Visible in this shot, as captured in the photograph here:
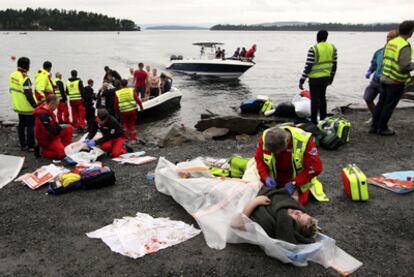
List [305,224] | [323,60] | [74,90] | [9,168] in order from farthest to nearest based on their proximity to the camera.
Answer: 1. [74,90]
2. [323,60]
3. [9,168]
4. [305,224]

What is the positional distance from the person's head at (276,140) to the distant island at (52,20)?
154286 millimetres

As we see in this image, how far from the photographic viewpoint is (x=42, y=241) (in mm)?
3922

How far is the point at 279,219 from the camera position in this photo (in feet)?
11.3

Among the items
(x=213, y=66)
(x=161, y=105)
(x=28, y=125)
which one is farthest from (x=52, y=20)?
(x=28, y=125)

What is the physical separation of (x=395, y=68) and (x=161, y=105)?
7952mm

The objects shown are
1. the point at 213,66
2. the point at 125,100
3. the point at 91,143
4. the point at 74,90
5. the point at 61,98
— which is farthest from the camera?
the point at 213,66

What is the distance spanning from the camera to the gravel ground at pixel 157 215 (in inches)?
134

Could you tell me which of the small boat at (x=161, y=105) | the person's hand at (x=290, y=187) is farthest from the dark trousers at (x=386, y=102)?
the small boat at (x=161, y=105)

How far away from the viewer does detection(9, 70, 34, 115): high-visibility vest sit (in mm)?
6902

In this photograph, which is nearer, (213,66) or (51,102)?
(51,102)

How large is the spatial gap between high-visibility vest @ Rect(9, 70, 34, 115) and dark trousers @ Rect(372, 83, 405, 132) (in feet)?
21.5

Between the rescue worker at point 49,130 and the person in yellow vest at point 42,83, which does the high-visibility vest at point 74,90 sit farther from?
the rescue worker at point 49,130

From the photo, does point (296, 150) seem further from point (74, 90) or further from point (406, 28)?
point (74, 90)

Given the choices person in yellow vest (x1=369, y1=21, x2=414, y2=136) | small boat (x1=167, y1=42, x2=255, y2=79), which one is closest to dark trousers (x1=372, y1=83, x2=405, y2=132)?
person in yellow vest (x1=369, y1=21, x2=414, y2=136)
